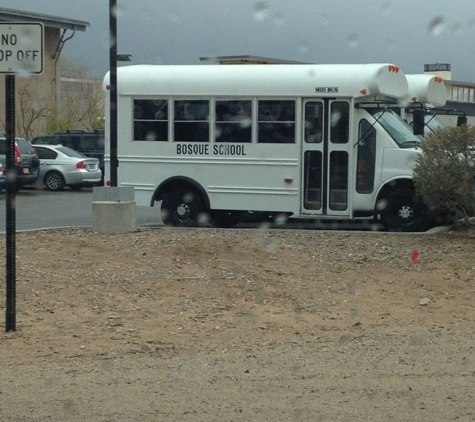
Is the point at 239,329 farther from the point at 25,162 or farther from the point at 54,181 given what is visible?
the point at 54,181

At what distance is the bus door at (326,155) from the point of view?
1650 cm

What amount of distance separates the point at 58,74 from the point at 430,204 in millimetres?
34327

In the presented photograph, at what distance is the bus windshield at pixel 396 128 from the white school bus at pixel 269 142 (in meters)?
0.02

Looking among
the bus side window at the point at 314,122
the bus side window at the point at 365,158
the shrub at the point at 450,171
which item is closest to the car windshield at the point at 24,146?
the bus side window at the point at 314,122

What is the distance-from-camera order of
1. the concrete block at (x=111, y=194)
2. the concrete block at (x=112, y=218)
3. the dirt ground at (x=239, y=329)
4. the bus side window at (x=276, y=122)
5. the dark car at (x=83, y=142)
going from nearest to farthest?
the dirt ground at (x=239, y=329) < the concrete block at (x=112, y=218) < the concrete block at (x=111, y=194) < the bus side window at (x=276, y=122) < the dark car at (x=83, y=142)

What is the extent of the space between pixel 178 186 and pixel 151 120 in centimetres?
127

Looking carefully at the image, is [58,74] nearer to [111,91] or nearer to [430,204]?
[111,91]

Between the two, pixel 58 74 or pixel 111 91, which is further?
pixel 58 74

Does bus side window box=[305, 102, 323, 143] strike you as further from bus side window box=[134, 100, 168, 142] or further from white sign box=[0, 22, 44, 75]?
white sign box=[0, 22, 44, 75]

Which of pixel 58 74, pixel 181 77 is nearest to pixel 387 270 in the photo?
pixel 181 77

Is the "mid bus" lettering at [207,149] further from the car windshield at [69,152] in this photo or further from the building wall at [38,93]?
the building wall at [38,93]

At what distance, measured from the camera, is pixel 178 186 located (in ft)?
57.6

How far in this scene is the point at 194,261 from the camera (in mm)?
12320

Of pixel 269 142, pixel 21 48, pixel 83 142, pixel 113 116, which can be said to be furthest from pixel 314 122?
pixel 83 142
